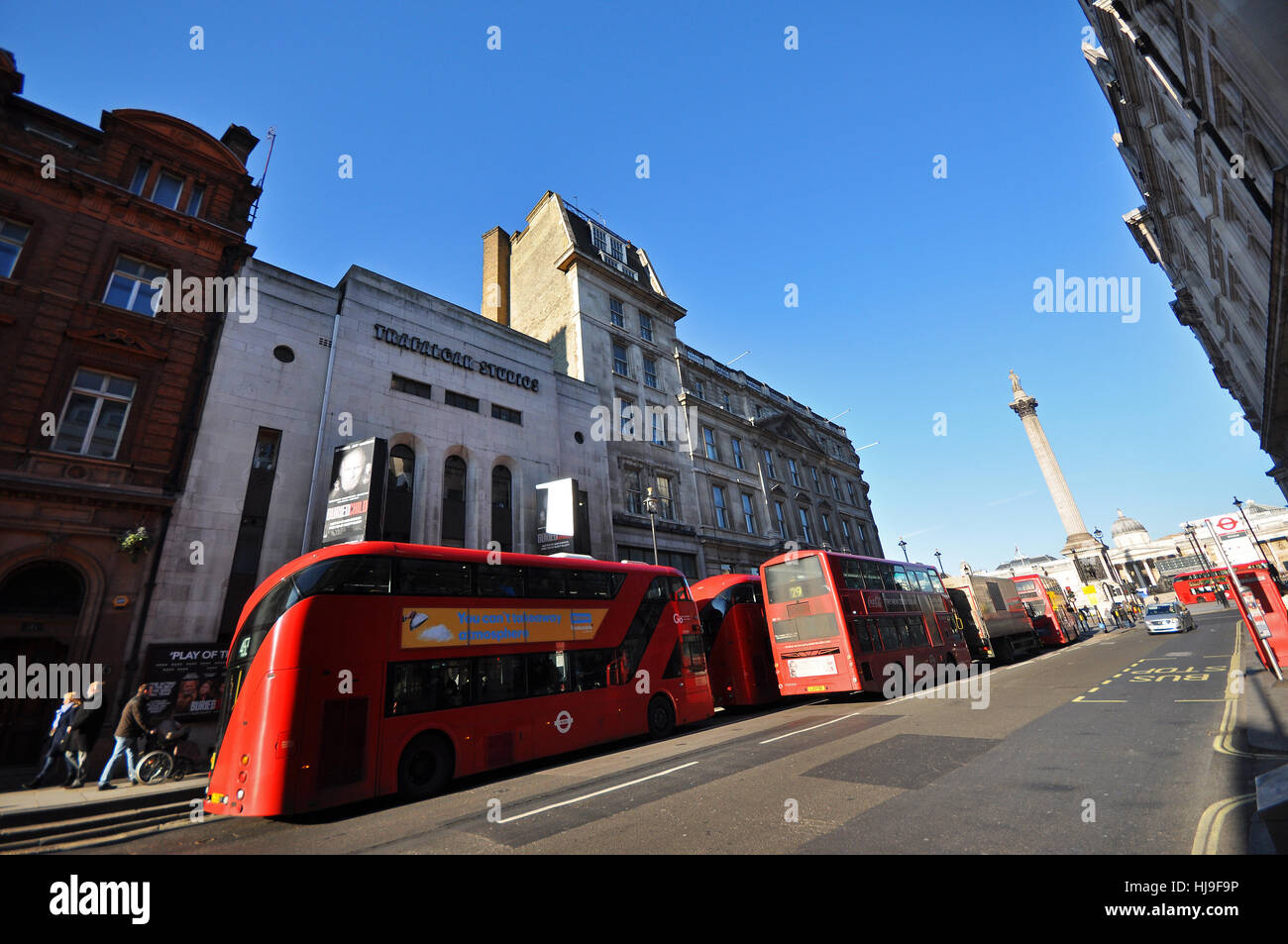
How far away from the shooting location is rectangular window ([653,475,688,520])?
93.4ft

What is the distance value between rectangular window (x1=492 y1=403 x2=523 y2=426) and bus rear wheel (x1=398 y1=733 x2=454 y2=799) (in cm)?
1570

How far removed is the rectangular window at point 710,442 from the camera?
33.9 metres

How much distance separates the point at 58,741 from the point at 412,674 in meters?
8.52

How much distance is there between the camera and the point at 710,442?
113 feet

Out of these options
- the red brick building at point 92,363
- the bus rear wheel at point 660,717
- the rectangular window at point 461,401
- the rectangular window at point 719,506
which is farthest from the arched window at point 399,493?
the rectangular window at point 719,506

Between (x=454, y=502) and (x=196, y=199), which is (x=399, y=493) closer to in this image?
(x=454, y=502)

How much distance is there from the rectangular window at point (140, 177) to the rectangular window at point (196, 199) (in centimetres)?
108

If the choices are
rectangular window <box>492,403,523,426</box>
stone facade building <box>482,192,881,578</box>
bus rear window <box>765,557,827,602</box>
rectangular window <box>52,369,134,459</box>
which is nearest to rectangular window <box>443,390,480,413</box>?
rectangular window <box>492,403,523,426</box>

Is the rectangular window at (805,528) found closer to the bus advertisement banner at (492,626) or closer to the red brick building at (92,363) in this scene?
the bus advertisement banner at (492,626)

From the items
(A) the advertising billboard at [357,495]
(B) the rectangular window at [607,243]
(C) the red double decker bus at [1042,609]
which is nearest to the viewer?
(A) the advertising billboard at [357,495]

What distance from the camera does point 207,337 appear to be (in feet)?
51.9

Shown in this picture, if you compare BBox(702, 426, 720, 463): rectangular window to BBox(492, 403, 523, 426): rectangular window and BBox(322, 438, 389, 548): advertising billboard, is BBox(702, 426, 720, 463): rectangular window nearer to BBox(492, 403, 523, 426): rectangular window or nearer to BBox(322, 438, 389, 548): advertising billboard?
BBox(492, 403, 523, 426): rectangular window
